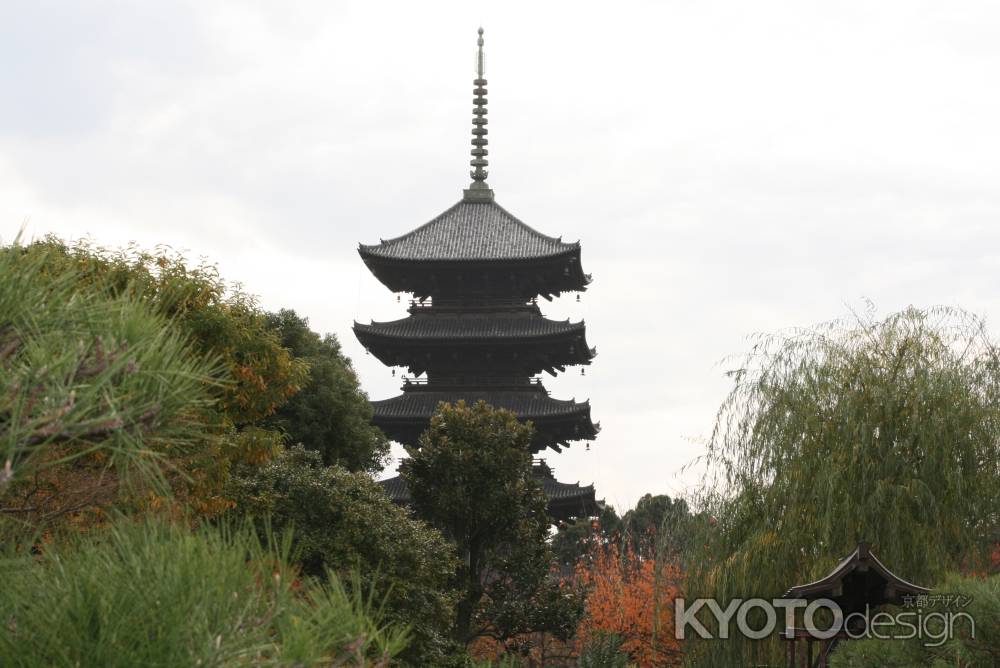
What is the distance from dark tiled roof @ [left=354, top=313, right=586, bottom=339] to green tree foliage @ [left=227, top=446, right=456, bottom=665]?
14.1 metres

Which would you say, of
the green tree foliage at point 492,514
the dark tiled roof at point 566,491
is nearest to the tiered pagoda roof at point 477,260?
the dark tiled roof at point 566,491

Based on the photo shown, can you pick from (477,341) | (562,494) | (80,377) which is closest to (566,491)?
(562,494)

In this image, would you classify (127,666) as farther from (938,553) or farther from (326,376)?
(326,376)

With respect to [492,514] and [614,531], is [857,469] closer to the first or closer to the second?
[492,514]

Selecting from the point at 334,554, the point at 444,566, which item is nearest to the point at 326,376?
the point at 444,566

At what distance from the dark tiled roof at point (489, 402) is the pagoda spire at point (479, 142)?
6.35 m

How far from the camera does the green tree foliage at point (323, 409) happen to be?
23.5 meters

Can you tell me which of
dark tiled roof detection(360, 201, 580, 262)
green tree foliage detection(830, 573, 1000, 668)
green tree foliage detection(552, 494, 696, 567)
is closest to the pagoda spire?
dark tiled roof detection(360, 201, 580, 262)

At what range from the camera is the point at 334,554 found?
1419 cm

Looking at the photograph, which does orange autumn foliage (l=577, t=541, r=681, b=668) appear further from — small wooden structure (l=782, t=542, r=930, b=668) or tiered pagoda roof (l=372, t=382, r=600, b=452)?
small wooden structure (l=782, t=542, r=930, b=668)

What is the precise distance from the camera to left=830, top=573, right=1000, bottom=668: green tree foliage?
5.78 meters

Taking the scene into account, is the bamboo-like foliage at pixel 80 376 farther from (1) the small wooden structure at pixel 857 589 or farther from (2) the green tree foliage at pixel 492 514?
(2) the green tree foliage at pixel 492 514

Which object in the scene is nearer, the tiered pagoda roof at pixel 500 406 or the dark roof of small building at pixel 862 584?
the dark roof of small building at pixel 862 584

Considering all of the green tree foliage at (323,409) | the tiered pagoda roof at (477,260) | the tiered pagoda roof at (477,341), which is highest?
the tiered pagoda roof at (477,260)
